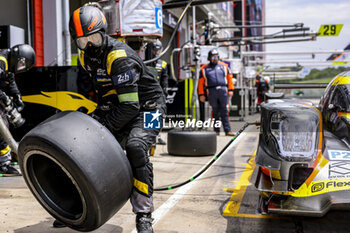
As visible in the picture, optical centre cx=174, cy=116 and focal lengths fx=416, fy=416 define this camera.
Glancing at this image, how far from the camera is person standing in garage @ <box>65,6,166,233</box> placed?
2945 mm

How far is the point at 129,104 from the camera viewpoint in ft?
9.70

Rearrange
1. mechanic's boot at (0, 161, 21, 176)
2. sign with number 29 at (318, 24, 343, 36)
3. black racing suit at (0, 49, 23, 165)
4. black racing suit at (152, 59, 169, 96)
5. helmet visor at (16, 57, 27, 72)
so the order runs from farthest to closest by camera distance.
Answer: sign with number 29 at (318, 24, 343, 36), black racing suit at (152, 59, 169, 96), mechanic's boot at (0, 161, 21, 176), helmet visor at (16, 57, 27, 72), black racing suit at (0, 49, 23, 165)

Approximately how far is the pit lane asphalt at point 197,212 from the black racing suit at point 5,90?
0.40 meters

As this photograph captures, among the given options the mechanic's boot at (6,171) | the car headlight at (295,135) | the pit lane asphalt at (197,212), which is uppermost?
the car headlight at (295,135)

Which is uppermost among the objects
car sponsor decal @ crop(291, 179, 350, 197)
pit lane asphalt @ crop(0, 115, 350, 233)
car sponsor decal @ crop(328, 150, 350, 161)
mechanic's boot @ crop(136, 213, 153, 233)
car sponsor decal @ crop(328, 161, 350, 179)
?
car sponsor decal @ crop(328, 150, 350, 161)

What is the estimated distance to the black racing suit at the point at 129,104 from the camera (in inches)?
116

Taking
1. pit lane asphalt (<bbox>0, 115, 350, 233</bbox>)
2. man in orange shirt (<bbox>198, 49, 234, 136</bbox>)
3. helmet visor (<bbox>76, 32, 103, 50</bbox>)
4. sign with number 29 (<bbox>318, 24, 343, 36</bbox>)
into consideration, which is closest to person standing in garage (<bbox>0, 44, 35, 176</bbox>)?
pit lane asphalt (<bbox>0, 115, 350, 233</bbox>)

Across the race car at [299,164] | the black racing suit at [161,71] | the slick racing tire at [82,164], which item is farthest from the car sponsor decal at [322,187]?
the black racing suit at [161,71]

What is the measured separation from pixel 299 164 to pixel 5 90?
4366 mm

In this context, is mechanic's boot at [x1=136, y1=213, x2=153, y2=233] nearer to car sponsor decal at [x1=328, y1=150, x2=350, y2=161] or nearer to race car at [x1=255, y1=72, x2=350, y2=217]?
race car at [x1=255, y1=72, x2=350, y2=217]

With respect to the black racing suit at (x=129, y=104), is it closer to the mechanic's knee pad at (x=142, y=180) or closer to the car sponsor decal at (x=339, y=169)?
the mechanic's knee pad at (x=142, y=180)

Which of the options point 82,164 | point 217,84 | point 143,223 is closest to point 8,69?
point 143,223

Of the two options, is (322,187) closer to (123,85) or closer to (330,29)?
(123,85)

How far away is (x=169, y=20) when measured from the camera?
62.4ft
